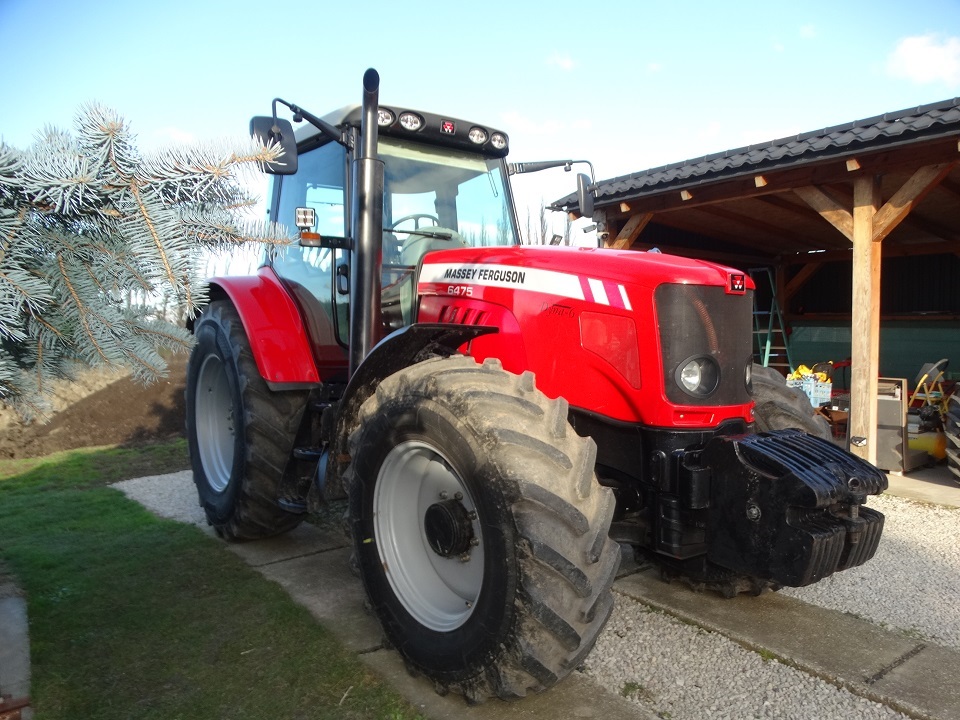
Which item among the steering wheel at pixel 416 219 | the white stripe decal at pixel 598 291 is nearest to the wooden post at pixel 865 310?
the steering wheel at pixel 416 219

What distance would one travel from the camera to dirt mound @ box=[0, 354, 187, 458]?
7.82 m

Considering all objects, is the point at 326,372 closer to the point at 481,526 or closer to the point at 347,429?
the point at 347,429

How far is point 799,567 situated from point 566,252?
147 centimetres

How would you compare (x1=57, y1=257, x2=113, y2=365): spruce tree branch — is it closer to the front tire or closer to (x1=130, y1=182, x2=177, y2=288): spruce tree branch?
(x1=130, y1=182, x2=177, y2=288): spruce tree branch

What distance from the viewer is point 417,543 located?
110 inches

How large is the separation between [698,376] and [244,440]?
2.43 metres

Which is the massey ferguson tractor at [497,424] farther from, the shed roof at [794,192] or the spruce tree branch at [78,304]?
the shed roof at [794,192]

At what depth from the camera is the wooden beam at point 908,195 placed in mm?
5172

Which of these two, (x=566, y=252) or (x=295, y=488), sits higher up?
(x=566, y=252)

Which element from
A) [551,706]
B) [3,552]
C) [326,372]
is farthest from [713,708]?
[3,552]

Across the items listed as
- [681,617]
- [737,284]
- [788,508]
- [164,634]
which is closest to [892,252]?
[737,284]

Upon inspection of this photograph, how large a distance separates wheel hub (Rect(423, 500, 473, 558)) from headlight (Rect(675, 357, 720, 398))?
937 millimetres

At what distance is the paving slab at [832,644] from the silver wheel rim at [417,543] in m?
1.13

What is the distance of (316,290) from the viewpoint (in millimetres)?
3986
